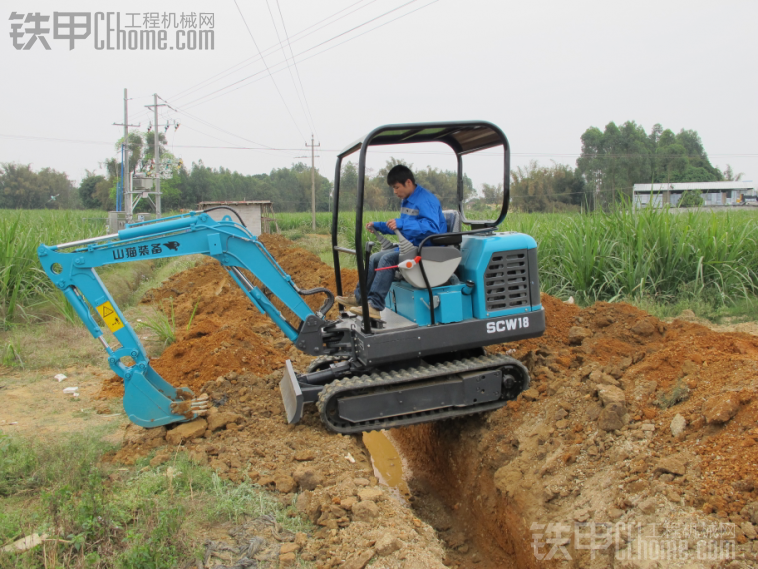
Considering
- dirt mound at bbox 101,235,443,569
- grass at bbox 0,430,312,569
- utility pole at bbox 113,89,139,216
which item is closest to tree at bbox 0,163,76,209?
utility pole at bbox 113,89,139,216

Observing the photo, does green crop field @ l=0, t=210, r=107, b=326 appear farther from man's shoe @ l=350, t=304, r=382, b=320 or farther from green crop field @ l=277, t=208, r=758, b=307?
man's shoe @ l=350, t=304, r=382, b=320

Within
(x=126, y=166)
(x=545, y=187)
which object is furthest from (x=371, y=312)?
(x=126, y=166)

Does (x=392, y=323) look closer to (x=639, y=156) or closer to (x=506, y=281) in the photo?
(x=506, y=281)

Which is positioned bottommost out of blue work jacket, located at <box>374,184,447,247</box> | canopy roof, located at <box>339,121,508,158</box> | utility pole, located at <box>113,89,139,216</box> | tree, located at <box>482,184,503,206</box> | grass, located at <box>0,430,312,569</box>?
grass, located at <box>0,430,312,569</box>

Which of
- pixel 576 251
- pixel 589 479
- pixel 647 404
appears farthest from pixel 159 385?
pixel 576 251

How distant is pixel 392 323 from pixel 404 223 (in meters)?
0.98

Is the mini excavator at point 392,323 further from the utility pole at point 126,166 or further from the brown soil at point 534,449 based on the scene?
the utility pole at point 126,166

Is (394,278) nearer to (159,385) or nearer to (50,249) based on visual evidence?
(159,385)

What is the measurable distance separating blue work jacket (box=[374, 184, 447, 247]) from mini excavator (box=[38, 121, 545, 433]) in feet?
0.33

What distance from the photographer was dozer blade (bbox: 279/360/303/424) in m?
4.43

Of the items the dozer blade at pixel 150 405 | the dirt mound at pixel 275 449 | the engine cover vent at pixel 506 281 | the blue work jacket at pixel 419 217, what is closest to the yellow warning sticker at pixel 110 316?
the dozer blade at pixel 150 405

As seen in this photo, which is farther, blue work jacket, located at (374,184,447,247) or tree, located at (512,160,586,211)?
tree, located at (512,160,586,211)

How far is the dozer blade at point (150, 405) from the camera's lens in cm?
441

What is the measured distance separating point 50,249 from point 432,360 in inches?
131
